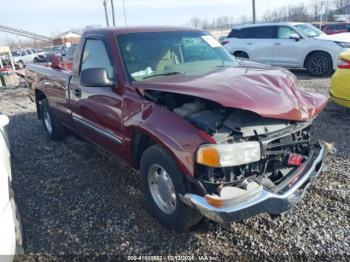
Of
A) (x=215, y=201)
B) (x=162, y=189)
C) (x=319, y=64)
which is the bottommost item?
(x=162, y=189)

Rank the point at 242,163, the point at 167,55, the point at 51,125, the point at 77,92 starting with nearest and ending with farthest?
the point at 242,163 → the point at 167,55 → the point at 77,92 → the point at 51,125

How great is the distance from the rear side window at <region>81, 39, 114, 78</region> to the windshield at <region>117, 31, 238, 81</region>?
25 centimetres

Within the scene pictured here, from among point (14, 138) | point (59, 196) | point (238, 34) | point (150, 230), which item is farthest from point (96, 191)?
point (238, 34)

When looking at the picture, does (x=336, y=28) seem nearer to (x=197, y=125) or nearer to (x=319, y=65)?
(x=319, y=65)

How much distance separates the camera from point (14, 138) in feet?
20.0

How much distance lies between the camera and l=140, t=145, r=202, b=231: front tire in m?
2.70

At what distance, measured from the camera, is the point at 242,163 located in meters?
2.41

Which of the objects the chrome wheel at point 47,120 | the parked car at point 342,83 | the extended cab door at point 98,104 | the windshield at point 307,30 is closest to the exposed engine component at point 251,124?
the extended cab door at point 98,104

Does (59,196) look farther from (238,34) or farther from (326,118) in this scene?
(238,34)

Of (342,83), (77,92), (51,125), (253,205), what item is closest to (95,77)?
(77,92)

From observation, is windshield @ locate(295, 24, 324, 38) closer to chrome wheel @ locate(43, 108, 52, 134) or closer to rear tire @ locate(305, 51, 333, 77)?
rear tire @ locate(305, 51, 333, 77)

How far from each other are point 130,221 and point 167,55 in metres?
1.86

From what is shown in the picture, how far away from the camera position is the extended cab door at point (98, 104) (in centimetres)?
340

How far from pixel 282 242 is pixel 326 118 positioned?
405 cm
